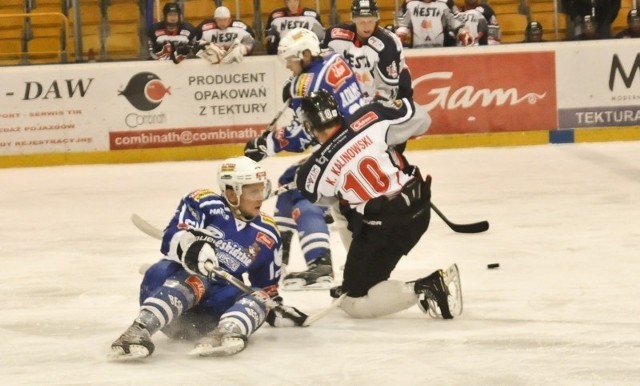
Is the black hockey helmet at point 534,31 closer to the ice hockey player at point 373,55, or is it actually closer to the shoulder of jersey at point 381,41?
the ice hockey player at point 373,55

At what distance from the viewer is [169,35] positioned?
40.1 feet

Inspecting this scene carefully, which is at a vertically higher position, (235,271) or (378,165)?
(378,165)

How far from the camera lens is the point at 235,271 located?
16.6 feet

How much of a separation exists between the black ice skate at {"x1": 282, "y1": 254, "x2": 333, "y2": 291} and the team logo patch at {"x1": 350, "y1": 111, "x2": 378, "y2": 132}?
1015 mm

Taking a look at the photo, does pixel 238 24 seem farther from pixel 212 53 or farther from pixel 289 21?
pixel 212 53

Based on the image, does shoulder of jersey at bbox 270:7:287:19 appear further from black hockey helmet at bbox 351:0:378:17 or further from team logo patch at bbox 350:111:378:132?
team logo patch at bbox 350:111:378:132

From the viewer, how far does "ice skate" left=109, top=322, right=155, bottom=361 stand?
15.1 feet

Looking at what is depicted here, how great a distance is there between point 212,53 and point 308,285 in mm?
6064

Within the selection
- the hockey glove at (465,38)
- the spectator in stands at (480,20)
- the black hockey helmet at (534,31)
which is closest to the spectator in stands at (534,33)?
the black hockey helmet at (534,31)

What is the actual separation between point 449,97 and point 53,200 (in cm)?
410

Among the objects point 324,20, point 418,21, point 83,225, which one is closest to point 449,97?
point 418,21

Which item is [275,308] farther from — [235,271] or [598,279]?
[598,279]

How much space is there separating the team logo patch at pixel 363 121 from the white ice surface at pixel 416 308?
81cm

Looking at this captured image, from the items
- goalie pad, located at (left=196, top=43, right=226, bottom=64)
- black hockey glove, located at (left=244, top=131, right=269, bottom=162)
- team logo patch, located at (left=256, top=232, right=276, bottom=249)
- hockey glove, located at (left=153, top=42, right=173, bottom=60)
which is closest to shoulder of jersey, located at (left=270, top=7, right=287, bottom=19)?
goalie pad, located at (left=196, top=43, right=226, bottom=64)
